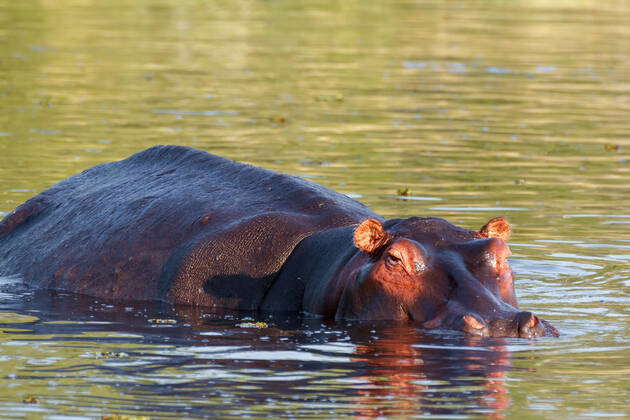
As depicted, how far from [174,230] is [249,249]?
0.67m

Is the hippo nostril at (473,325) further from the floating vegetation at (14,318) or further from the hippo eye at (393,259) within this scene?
the floating vegetation at (14,318)

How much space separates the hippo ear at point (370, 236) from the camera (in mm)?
8430

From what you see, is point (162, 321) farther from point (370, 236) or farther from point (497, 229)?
point (497, 229)

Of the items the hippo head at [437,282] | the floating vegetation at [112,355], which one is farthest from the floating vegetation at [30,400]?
the hippo head at [437,282]

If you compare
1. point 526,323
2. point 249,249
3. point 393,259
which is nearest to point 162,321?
point 249,249

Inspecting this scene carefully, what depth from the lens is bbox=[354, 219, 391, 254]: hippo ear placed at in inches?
332

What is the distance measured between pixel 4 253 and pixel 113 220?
1.30 metres

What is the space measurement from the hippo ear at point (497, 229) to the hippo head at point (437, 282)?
262 millimetres

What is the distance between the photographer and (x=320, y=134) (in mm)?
20422

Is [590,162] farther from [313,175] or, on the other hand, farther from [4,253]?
[4,253]

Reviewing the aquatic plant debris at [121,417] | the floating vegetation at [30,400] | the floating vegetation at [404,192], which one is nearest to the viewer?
the aquatic plant debris at [121,417]

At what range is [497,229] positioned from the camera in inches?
352

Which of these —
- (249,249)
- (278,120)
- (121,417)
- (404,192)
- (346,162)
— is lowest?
(121,417)

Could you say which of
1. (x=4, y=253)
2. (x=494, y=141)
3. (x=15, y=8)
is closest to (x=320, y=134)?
(x=494, y=141)
